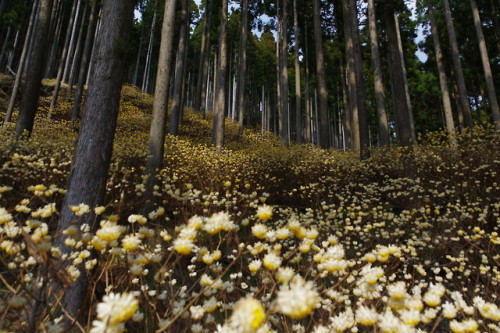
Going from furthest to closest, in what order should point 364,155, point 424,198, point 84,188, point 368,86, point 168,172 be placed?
point 368,86
point 364,155
point 168,172
point 424,198
point 84,188

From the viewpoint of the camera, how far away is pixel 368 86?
25984mm

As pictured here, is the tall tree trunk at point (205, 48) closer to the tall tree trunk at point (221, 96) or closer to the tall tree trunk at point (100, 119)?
the tall tree trunk at point (221, 96)

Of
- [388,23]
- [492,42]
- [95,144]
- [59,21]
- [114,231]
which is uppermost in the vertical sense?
[59,21]

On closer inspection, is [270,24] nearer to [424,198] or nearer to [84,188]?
[424,198]

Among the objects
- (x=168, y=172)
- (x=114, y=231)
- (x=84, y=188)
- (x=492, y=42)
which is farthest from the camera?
(x=492, y=42)

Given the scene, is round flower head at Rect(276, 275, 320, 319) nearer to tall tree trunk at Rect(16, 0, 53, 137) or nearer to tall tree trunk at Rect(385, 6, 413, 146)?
tall tree trunk at Rect(16, 0, 53, 137)

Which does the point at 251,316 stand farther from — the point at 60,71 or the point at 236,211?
the point at 60,71

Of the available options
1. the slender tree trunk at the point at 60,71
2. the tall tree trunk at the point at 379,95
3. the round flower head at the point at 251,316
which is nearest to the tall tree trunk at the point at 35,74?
the round flower head at the point at 251,316

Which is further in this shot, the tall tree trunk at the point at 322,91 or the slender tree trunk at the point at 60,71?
the slender tree trunk at the point at 60,71

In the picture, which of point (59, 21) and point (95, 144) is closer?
point (95, 144)

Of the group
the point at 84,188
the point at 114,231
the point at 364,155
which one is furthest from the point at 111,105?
the point at 364,155

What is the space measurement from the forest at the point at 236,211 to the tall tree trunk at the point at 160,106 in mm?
30

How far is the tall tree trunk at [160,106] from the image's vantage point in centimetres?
486

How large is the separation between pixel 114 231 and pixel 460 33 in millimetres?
21643
